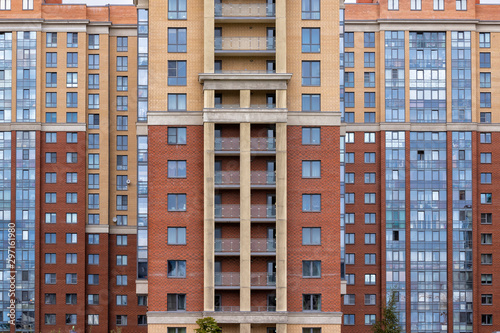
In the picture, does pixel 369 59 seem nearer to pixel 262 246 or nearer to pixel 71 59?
pixel 71 59

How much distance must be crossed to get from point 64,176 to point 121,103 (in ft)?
39.4

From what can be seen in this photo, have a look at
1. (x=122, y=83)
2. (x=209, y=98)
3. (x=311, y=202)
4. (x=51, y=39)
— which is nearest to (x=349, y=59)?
(x=122, y=83)

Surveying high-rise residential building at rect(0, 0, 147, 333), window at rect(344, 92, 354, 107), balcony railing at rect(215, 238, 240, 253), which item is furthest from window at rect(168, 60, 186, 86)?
window at rect(344, 92, 354, 107)

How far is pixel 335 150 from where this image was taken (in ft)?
166

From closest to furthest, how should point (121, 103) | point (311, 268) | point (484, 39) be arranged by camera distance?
point (311, 268) < point (484, 39) < point (121, 103)

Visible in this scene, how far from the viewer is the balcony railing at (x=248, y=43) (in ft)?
167

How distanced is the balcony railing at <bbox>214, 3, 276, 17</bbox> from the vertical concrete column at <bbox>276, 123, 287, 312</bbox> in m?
8.50

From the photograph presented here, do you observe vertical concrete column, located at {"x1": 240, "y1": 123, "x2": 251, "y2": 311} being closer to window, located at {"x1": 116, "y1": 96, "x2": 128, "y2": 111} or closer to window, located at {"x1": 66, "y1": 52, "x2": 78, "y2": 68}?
window, located at {"x1": 116, "y1": 96, "x2": 128, "y2": 111}

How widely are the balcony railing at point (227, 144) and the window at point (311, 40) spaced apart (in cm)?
842

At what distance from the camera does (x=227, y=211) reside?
49.4 metres

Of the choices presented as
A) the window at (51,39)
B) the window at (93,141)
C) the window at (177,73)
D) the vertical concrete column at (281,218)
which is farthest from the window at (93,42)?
the vertical concrete column at (281,218)

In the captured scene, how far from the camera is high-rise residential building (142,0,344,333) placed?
4894cm

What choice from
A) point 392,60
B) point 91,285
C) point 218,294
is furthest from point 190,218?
point 392,60

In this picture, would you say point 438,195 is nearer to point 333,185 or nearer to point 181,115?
point 333,185
